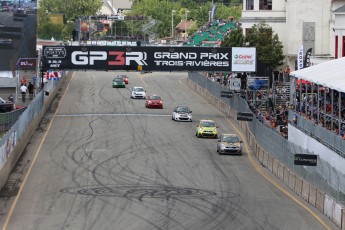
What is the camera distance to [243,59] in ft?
251

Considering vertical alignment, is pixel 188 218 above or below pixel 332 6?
below

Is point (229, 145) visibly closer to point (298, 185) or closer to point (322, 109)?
point (322, 109)

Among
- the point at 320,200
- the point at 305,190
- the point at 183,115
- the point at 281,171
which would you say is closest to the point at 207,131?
the point at 183,115

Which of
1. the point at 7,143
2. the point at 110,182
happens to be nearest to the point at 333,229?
the point at 110,182

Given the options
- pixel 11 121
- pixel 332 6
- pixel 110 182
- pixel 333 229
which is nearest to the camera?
pixel 333 229

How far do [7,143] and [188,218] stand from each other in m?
13.3

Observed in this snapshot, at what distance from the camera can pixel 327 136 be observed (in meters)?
47.9

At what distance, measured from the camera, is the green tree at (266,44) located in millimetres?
93325

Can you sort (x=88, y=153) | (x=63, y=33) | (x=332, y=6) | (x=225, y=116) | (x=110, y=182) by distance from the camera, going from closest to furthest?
(x=110, y=182) → (x=88, y=153) → (x=225, y=116) → (x=332, y=6) → (x=63, y=33)

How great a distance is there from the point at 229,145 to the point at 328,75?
8082mm

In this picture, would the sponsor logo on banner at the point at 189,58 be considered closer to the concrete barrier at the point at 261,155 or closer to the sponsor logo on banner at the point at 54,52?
the sponsor logo on banner at the point at 54,52

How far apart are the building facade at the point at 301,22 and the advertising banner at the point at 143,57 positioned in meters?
16.1

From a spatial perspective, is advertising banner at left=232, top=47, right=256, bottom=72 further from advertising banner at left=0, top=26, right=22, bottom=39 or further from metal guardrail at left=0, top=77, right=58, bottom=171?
advertising banner at left=0, top=26, right=22, bottom=39

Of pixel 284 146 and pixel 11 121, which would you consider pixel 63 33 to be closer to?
pixel 11 121
